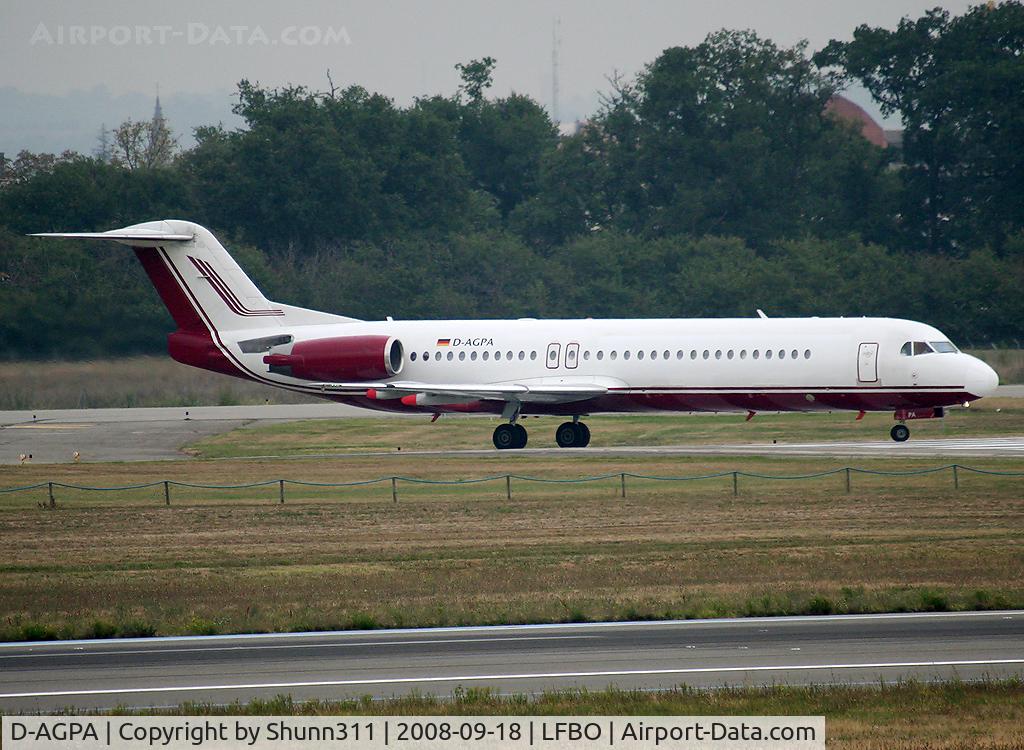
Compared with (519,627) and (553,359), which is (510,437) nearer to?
(553,359)

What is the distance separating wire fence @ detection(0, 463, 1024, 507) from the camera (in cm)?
2847

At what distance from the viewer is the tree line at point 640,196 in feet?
232

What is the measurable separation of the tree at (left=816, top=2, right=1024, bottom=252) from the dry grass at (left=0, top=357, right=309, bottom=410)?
43864 mm

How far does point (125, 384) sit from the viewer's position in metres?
51.8

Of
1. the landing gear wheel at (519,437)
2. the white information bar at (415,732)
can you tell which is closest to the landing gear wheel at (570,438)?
the landing gear wheel at (519,437)

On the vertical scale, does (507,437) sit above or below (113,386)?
below

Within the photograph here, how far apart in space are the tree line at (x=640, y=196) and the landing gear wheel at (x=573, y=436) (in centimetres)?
2689

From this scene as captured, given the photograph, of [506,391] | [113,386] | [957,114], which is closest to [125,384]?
[113,386]

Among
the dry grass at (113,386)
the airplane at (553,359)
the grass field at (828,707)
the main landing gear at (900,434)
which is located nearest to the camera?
the grass field at (828,707)

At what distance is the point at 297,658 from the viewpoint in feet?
47.7

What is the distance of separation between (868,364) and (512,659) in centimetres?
2214

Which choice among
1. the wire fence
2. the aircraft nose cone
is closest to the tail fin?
the wire fence

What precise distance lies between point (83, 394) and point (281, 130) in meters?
38.3

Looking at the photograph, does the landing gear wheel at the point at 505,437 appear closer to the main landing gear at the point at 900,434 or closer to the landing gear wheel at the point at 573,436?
the landing gear wheel at the point at 573,436
